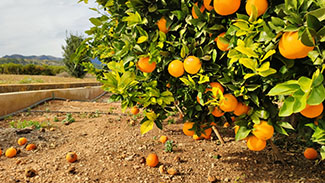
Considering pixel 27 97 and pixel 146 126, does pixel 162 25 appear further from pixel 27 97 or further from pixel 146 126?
pixel 27 97

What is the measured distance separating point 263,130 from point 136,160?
1672mm

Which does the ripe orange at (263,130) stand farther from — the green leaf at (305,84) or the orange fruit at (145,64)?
the orange fruit at (145,64)

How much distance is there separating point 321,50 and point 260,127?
59 cm

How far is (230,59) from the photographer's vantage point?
1308 millimetres

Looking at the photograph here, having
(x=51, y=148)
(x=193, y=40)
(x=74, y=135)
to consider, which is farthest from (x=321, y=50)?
(x=74, y=135)

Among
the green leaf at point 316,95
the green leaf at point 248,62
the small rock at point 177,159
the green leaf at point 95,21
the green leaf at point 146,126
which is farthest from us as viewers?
the small rock at point 177,159

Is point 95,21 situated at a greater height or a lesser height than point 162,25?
greater

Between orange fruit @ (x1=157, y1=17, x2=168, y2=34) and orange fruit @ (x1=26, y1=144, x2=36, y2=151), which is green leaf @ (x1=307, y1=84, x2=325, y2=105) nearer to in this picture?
orange fruit @ (x1=157, y1=17, x2=168, y2=34)

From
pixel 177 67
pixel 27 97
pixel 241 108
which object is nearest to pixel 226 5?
pixel 177 67

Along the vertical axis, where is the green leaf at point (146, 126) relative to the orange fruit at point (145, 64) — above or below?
below

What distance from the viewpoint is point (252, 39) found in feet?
3.62

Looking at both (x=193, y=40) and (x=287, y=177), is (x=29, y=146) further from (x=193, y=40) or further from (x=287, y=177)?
(x=287, y=177)

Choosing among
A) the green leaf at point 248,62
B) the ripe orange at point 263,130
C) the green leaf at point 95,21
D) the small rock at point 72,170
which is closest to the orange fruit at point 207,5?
the green leaf at point 248,62

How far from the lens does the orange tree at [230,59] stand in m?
0.90
